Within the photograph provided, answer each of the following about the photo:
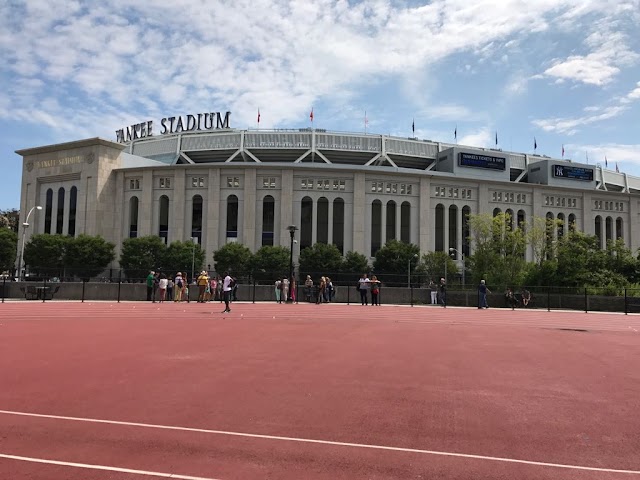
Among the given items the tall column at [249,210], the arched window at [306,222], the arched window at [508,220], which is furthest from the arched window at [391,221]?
the tall column at [249,210]

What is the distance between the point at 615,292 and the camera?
31.1 meters

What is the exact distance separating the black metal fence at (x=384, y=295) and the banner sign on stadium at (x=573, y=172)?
60.5 metres

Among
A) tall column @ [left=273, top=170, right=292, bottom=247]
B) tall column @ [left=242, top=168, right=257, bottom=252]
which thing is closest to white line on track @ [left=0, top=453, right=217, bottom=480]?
tall column @ [left=273, top=170, right=292, bottom=247]

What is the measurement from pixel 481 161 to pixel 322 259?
1374 inches

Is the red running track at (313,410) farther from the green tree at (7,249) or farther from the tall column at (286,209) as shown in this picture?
the green tree at (7,249)

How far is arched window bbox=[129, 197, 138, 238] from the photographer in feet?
251

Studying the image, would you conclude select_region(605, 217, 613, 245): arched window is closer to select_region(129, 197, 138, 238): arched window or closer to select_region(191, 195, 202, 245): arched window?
select_region(191, 195, 202, 245): arched window

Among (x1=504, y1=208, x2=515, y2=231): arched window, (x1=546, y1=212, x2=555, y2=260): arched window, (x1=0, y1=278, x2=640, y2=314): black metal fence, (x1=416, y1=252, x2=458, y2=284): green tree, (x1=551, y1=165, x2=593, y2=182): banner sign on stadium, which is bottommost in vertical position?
(x1=0, y1=278, x2=640, y2=314): black metal fence

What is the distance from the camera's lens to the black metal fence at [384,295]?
29.9 metres

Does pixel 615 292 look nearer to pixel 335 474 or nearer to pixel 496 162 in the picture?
pixel 335 474

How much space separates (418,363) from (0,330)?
11.3 metres

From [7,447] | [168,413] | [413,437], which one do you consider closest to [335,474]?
[413,437]

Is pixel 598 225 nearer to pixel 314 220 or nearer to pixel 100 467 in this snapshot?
pixel 314 220

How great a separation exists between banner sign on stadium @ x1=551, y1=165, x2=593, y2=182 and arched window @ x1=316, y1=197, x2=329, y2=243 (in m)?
39.6
